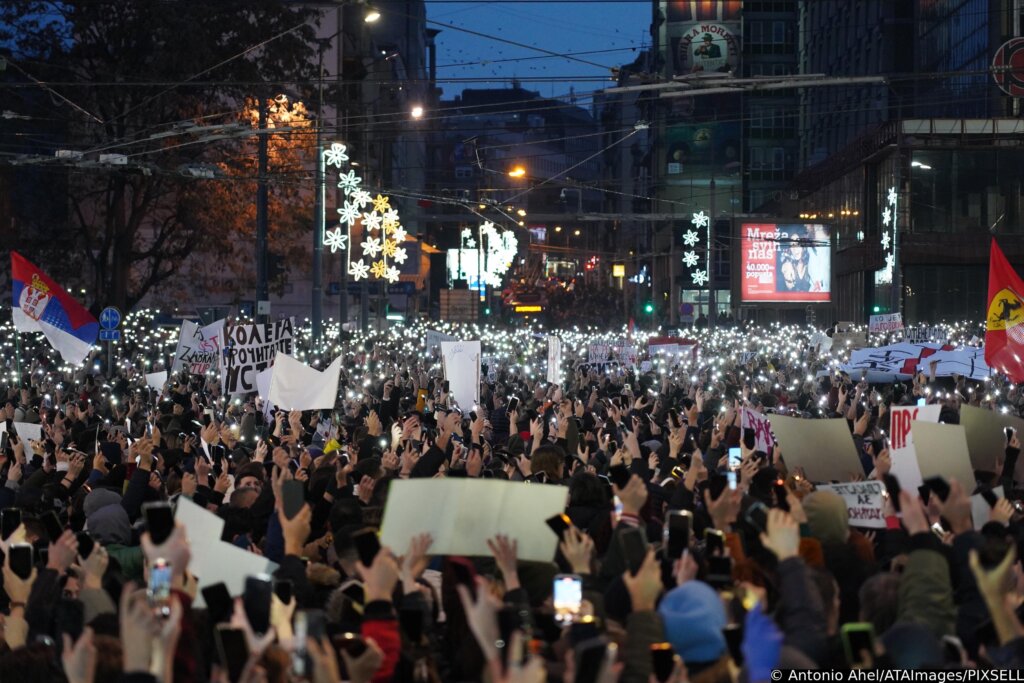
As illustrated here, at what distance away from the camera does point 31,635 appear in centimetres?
663

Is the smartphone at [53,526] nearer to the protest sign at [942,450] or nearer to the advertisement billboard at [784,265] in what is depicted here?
the protest sign at [942,450]

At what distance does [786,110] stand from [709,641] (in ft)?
292

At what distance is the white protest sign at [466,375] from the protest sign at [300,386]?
3.87 metres

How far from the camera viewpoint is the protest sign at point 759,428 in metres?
12.9

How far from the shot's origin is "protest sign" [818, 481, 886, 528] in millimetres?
8359

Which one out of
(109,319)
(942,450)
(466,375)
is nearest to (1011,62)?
(109,319)

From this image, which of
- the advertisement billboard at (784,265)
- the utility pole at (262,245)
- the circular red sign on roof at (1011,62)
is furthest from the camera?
the advertisement billboard at (784,265)

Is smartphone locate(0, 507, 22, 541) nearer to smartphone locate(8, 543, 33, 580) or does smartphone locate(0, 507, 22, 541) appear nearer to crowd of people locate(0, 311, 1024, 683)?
crowd of people locate(0, 311, 1024, 683)

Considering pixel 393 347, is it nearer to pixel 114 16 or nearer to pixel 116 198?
pixel 116 198

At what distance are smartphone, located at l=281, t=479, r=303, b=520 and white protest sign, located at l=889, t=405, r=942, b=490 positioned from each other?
12.5 ft

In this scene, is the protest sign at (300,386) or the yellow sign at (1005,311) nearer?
the protest sign at (300,386)

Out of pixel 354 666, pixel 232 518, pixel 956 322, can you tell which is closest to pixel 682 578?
pixel 354 666

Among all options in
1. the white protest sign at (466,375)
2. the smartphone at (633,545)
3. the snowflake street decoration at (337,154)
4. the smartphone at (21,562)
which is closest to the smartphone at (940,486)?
the smartphone at (633,545)

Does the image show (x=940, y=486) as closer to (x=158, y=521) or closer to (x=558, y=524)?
(x=558, y=524)
